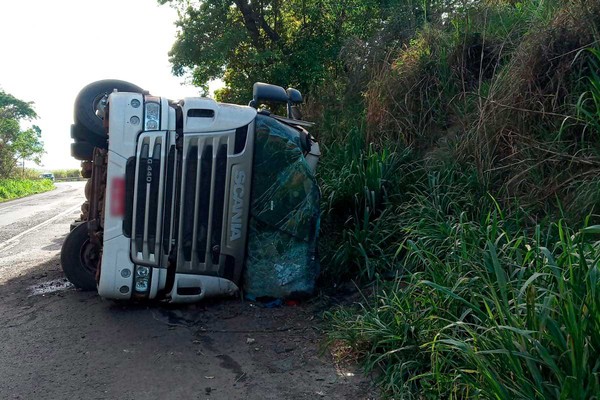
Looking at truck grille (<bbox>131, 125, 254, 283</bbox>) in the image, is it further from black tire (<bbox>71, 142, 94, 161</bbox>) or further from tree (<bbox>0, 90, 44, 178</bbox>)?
tree (<bbox>0, 90, 44, 178</bbox>)

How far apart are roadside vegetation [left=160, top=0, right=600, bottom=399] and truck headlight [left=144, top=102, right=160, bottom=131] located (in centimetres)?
217

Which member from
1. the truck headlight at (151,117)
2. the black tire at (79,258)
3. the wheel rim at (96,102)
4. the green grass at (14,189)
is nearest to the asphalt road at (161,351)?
the black tire at (79,258)

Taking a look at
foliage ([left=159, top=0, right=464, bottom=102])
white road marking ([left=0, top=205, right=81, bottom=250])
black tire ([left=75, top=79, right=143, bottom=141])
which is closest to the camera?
black tire ([left=75, top=79, right=143, bottom=141])

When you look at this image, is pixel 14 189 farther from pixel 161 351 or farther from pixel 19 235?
pixel 161 351

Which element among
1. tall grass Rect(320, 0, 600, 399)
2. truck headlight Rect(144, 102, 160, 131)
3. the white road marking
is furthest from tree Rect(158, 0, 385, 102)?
truck headlight Rect(144, 102, 160, 131)

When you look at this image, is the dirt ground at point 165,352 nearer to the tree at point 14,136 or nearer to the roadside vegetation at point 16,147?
the roadside vegetation at point 16,147

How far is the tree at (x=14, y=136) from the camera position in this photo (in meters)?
36.6

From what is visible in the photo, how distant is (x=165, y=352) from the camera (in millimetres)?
4445

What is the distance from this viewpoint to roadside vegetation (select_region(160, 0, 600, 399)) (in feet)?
9.70

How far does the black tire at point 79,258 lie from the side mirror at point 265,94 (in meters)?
2.18

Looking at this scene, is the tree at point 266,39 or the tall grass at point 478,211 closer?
the tall grass at point 478,211

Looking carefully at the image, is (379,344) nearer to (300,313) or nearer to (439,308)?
(439,308)

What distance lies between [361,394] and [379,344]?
17.2 inches

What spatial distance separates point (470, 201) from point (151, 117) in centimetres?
297
